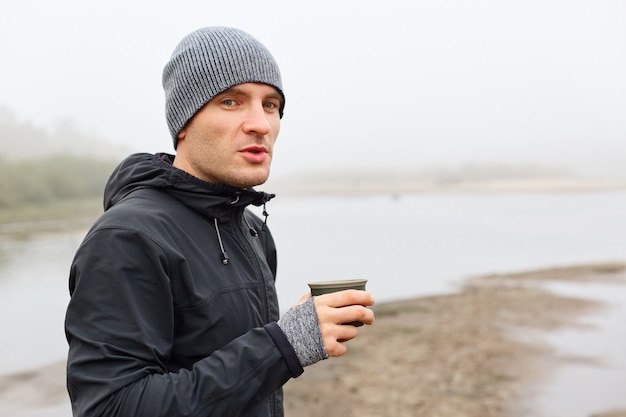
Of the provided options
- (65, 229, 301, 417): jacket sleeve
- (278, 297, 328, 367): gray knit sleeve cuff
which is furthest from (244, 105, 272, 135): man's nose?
(278, 297, 328, 367): gray knit sleeve cuff

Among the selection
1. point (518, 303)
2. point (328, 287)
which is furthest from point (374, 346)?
point (328, 287)

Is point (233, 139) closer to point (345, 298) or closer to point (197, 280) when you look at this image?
point (197, 280)

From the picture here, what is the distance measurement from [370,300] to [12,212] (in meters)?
38.9

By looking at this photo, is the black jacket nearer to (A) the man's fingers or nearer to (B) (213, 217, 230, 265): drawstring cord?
(B) (213, 217, 230, 265): drawstring cord

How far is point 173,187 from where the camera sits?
1.96 meters

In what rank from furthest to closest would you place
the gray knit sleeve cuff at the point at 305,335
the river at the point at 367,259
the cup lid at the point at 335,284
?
the river at the point at 367,259
the cup lid at the point at 335,284
the gray knit sleeve cuff at the point at 305,335

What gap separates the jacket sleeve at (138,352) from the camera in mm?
1505

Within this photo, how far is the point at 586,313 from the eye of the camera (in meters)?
11.9

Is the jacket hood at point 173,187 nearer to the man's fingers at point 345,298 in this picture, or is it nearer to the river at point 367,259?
the man's fingers at point 345,298

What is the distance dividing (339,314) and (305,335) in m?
0.11

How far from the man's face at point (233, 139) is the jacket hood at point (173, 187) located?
5 centimetres

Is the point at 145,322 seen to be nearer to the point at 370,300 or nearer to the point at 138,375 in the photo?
the point at 138,375

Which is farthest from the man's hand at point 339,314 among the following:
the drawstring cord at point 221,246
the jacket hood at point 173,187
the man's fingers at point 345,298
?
the jacket hood at point 173,187

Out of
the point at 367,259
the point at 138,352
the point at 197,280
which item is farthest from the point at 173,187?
the point at 367,259
